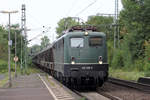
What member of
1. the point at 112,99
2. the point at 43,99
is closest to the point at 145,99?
the point at 112,99

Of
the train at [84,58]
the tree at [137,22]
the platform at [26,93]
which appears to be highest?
the tree at [137,22]

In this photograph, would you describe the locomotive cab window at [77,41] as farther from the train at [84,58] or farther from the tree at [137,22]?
the tree at [137,22]

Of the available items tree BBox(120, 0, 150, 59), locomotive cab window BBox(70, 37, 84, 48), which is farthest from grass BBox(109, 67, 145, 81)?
locomotive cab window BBox(70, 37, 84, 48)

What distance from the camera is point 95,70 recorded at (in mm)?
17094

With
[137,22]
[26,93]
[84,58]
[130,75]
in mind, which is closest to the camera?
[26,93]

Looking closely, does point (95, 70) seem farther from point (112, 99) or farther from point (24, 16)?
point (24, 16)

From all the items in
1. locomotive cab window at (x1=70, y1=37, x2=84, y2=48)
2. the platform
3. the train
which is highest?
locomotive cab window at (x1=70, y1=37, x2=84, y2=48)

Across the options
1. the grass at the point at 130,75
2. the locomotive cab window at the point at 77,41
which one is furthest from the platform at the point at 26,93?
the grass at the point at 130,75

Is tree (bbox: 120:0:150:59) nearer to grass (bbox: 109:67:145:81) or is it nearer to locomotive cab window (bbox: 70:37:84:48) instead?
grass (bbox: 109:67:145:81)

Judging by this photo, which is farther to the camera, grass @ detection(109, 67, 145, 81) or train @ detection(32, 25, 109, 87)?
grass @ detection(109, 67, 145, 81)

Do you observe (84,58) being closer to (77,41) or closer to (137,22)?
(77,41)

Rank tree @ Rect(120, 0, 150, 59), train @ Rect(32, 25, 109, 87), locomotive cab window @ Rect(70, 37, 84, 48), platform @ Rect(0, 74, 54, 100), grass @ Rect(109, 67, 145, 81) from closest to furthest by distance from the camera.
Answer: platform @ Rect(0, 74, 54, 100) → train @ Rect(32, 25, 109, 87) → locomotive cab window @ Rect(70, 37, 84, 48) → grass @ Rect(109, 67, 145, 81) → tree @ Rect(120, 0, 150, 59)

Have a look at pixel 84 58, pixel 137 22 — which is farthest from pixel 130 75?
pixel 84 58

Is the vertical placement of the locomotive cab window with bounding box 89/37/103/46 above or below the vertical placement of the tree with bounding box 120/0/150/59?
below
